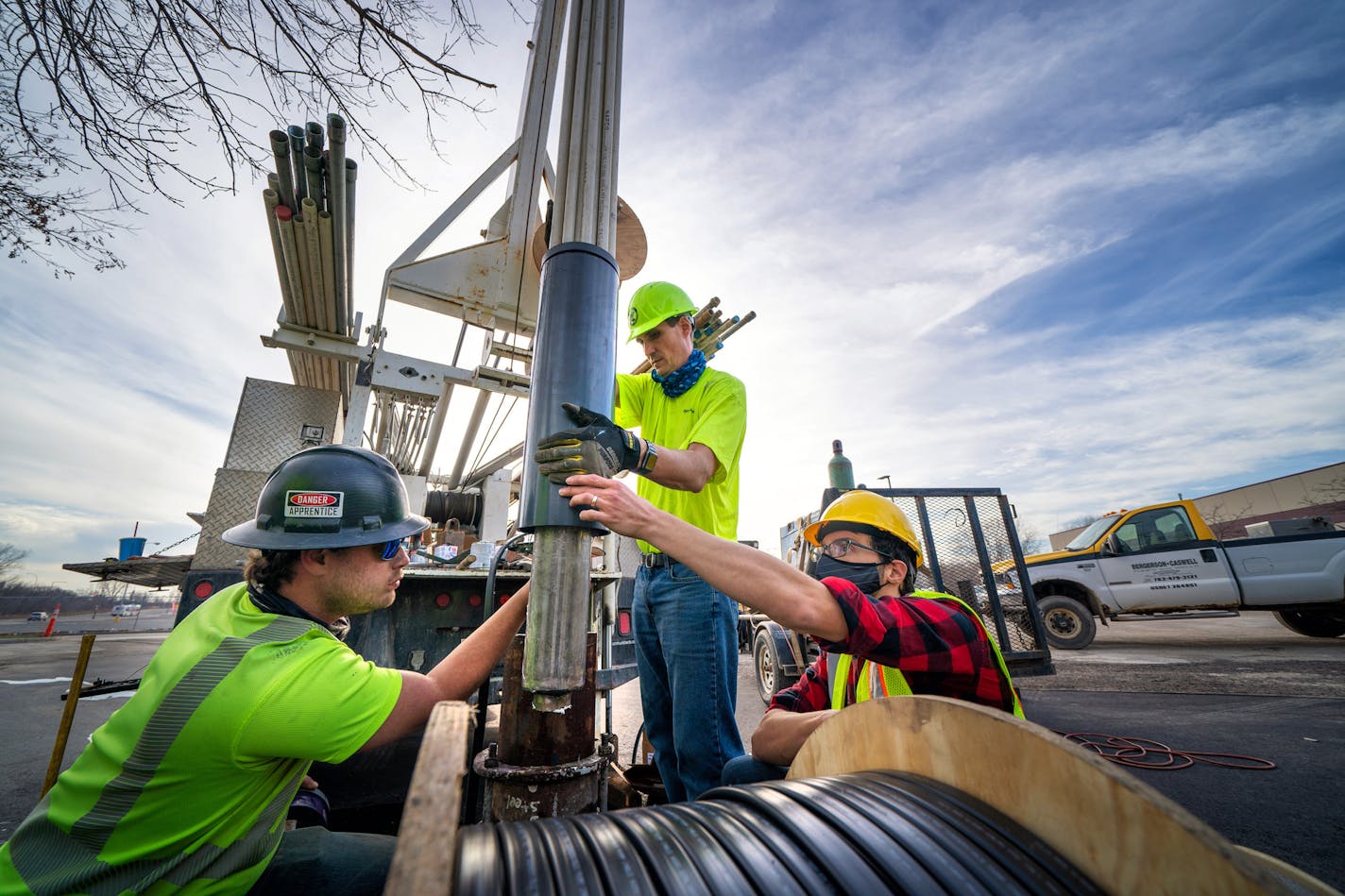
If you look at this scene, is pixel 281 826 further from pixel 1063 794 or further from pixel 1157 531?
pixel 1157 531

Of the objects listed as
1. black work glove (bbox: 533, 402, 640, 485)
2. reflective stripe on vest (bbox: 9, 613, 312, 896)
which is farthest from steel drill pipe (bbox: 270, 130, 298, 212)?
reflective stripe on vest (bbox: 9, 613, 312, 896)

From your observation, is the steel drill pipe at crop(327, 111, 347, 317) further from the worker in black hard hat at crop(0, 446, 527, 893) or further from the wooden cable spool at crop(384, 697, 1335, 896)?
the wooden cable spool at crop(384, 697, 1335, 896)

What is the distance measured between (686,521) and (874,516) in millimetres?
687

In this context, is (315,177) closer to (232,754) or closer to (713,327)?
(713,327)

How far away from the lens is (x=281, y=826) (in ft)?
4.09

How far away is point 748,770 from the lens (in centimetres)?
179

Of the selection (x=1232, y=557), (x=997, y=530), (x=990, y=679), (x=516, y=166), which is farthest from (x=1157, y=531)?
(x=516, y=166)

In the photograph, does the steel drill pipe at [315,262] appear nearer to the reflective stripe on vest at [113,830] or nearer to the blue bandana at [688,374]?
the blue bandana at [688,374]

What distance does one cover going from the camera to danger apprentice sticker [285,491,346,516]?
1.48m

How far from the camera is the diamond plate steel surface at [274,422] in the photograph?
4398mm

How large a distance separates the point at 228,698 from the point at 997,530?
666cm

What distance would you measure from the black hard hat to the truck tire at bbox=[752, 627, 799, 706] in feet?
16.5

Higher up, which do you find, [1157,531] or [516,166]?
[516,166]

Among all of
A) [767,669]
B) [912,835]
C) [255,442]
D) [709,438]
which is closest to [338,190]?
[255,442]
